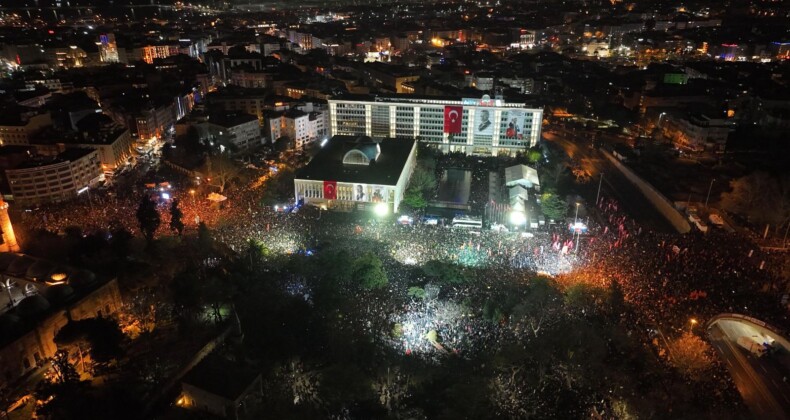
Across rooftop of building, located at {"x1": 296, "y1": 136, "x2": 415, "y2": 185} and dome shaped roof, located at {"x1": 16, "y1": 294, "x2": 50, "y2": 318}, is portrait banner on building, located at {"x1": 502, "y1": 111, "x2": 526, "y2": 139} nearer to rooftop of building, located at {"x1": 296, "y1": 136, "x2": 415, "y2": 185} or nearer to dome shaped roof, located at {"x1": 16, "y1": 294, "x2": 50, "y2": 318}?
rooftop of building, located at {"x1": 296, "y1": 136, "x2": 415, "y2": 185}

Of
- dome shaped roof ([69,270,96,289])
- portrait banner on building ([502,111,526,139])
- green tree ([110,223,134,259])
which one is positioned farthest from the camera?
portrait banner on building ([502,111,526,139])

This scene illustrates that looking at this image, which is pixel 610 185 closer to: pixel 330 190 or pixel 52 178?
pixel 330 190

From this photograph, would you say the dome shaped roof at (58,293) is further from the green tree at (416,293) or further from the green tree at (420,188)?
the green tree at (420,188)

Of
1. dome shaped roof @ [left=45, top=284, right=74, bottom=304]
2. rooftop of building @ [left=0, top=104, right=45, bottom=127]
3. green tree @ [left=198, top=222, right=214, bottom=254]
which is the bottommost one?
green tree @ [left=198, top=222, right=214, bottom=254]

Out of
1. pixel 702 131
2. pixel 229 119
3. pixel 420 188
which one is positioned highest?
pixel 229 119

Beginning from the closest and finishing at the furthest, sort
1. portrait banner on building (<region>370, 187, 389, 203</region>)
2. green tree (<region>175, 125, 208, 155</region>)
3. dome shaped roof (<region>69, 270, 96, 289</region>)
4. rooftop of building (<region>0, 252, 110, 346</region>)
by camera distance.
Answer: rooftop of building (<region>0, 252, 110, 346</region>) < dome shaped roof (<region>69, 270, 96, 289</region>) < portrait banner on building (<region>370, 187, 389, 203</region>) < green tree (<region>175, 125, 208, 155</region>)

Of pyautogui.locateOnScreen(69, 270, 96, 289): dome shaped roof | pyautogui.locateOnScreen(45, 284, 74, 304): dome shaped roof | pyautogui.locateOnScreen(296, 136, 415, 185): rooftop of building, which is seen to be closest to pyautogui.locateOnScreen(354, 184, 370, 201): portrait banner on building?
pyautogui.locateOnScreen(296, 136, 415, 185): rooftop of building

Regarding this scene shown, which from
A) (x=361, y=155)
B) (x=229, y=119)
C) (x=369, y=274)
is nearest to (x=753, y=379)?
(x=369, y=274)

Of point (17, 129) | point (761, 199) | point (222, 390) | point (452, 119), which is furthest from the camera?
point (452, 119)
